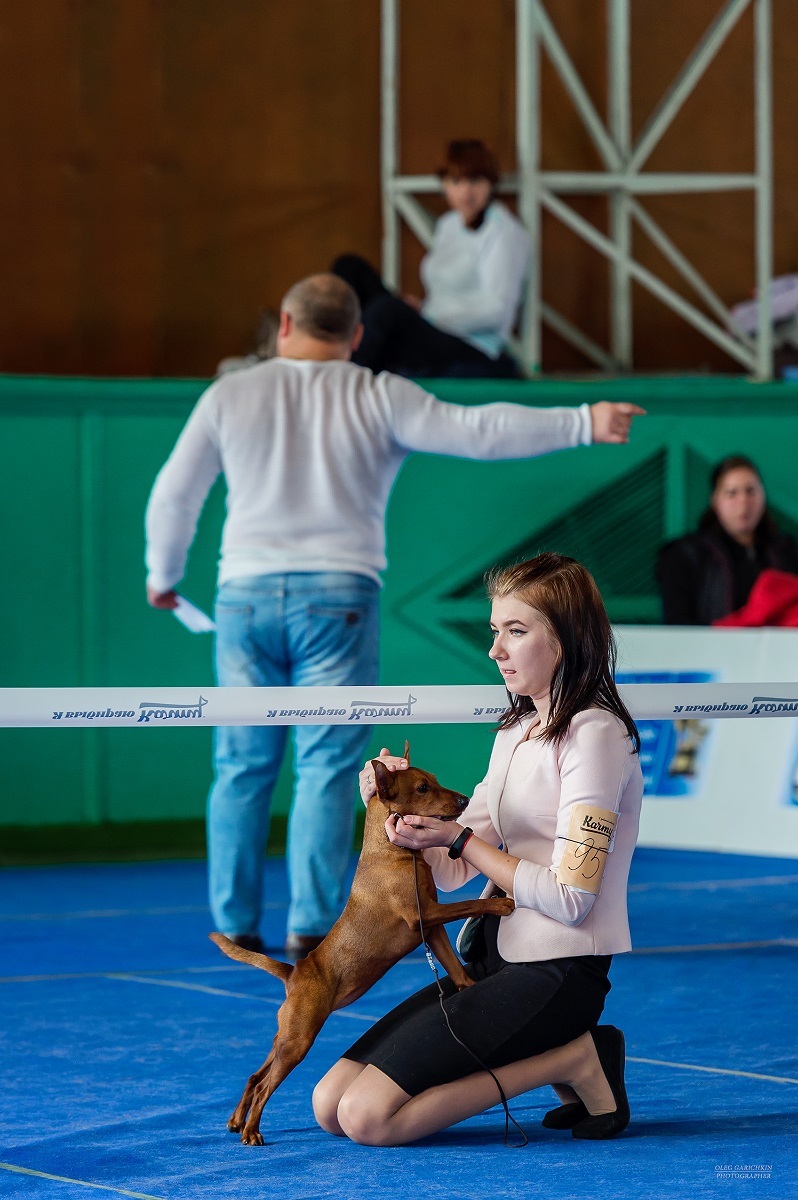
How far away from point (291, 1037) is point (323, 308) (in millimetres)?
2567

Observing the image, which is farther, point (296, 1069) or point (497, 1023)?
point (296, 1069)

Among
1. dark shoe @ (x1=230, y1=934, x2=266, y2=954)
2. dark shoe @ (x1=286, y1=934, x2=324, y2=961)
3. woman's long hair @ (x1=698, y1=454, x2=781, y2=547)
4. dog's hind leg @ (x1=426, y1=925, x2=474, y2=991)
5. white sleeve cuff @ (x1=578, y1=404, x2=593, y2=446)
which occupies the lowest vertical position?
dark shoe @ (x1=230, y1=934, x2=266, y2=954)

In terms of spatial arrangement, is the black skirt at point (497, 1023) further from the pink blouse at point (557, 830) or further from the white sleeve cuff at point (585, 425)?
the white sleeve cuff at point (585, 425)

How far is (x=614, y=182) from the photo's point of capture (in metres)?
8.95

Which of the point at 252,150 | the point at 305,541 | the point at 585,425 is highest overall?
the point at 252,150

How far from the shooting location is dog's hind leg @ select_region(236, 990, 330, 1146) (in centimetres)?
300

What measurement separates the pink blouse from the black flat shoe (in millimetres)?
185

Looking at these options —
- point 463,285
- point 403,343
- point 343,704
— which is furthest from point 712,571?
point 343,704

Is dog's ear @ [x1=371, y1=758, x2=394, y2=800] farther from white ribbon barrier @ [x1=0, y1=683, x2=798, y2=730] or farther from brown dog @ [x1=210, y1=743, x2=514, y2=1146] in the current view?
white ribbon barrier @ [x1=0, y1=683, x2=798, y2=730]

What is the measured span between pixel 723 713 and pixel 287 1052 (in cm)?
123

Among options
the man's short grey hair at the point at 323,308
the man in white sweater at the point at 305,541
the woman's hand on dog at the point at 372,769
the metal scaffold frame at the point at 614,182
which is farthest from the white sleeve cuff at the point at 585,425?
the metal scaffold frame at the point at 614,182

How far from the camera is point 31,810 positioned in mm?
7152

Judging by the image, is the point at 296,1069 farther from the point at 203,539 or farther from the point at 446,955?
the point at 203,539

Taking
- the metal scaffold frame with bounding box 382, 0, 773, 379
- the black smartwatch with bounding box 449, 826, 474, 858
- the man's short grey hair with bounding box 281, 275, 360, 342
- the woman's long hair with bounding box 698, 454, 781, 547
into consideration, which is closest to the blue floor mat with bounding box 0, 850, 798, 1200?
the black smartwatch with bounding box 449, 826, 474, 858
